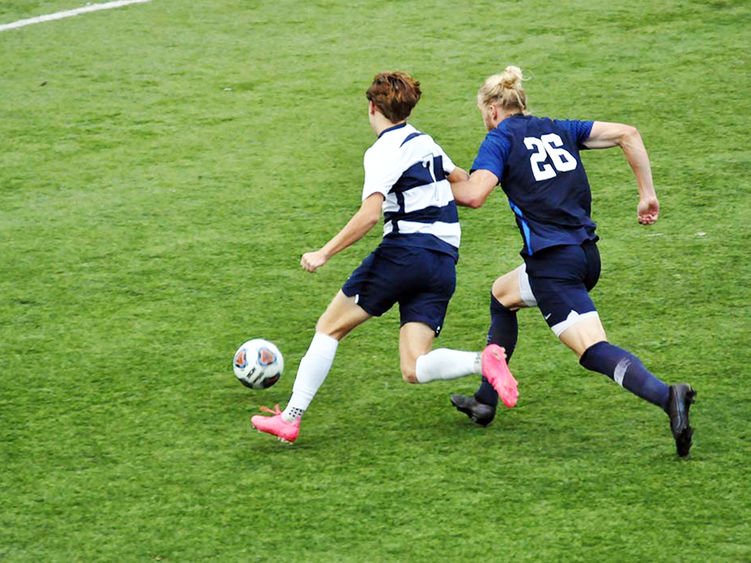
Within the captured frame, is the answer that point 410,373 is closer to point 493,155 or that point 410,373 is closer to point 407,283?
point 407,283

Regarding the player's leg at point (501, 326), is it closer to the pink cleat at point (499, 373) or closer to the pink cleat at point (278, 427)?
the pink cleat at point (499, 373)

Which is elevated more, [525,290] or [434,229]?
[434,229]

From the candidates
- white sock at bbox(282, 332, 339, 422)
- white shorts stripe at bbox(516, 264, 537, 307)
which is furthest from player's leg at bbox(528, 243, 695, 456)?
white sock at bbox(282, 332, 339, 422)

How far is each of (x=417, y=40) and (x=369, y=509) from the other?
7.77 metres

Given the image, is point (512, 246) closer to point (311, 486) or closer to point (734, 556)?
point (311, 486)

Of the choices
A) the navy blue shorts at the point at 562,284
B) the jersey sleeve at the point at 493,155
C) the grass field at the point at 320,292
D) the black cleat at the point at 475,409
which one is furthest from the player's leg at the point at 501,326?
the jersey sleeve at the point at 493,155

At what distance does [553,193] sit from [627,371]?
90 cm

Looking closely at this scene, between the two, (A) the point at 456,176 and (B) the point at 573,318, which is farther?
(A) the point at 456,176

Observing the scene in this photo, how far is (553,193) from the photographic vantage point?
5.59 meters

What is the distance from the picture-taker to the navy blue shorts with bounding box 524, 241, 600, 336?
5531 mm

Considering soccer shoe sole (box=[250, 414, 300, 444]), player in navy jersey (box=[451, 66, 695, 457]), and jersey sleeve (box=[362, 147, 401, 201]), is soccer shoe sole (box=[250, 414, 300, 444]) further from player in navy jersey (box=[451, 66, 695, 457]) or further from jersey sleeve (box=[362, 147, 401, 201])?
player in navy jersey (box=[451, 66, 695, 457])

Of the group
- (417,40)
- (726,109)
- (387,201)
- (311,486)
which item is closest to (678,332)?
(387,201)

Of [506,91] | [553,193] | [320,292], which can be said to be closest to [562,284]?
[553,193]

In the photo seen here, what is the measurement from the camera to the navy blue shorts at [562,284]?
5.53 meters
